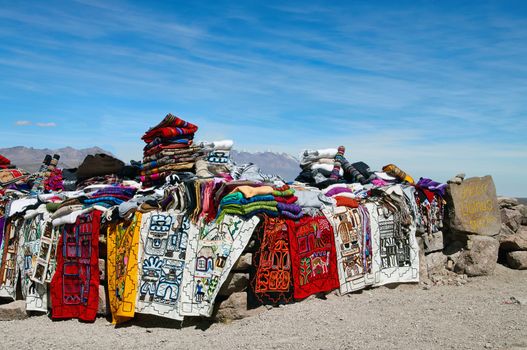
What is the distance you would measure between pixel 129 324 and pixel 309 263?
8.21ft

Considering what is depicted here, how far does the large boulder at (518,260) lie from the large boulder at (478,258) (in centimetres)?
54

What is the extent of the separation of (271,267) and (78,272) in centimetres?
270

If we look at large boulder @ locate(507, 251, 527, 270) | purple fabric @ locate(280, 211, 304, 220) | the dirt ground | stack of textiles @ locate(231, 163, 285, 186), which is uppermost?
stack of textiles @ locate(231, 163, 285, 186)

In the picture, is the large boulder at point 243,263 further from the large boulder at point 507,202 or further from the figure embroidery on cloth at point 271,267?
the large boulder at point 507,202

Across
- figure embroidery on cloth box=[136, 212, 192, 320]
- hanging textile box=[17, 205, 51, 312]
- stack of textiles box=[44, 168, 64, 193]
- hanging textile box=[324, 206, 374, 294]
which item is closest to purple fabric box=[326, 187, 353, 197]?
hanging textile box=[324, 206, 374, 294]

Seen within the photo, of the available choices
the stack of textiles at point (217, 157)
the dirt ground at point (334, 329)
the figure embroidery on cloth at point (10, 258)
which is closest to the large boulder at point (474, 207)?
the dirt ground at point (334, 329)

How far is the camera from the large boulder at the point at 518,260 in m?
9.70

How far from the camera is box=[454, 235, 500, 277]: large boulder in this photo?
30.2 ft

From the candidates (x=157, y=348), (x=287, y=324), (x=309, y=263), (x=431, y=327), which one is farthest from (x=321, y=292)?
(x=157, y=348)

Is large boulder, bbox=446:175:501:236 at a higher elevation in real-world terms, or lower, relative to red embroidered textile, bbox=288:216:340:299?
higher

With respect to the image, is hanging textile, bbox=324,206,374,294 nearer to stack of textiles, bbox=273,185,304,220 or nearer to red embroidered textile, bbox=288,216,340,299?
red embroidered textile, bbox=288,216,340,299

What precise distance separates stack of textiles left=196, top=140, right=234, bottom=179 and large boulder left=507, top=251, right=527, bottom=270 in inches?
207

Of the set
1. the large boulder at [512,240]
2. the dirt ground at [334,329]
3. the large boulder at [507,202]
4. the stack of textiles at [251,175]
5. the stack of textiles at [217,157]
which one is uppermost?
the stack of textiles at [217,157]

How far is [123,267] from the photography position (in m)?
7.26
